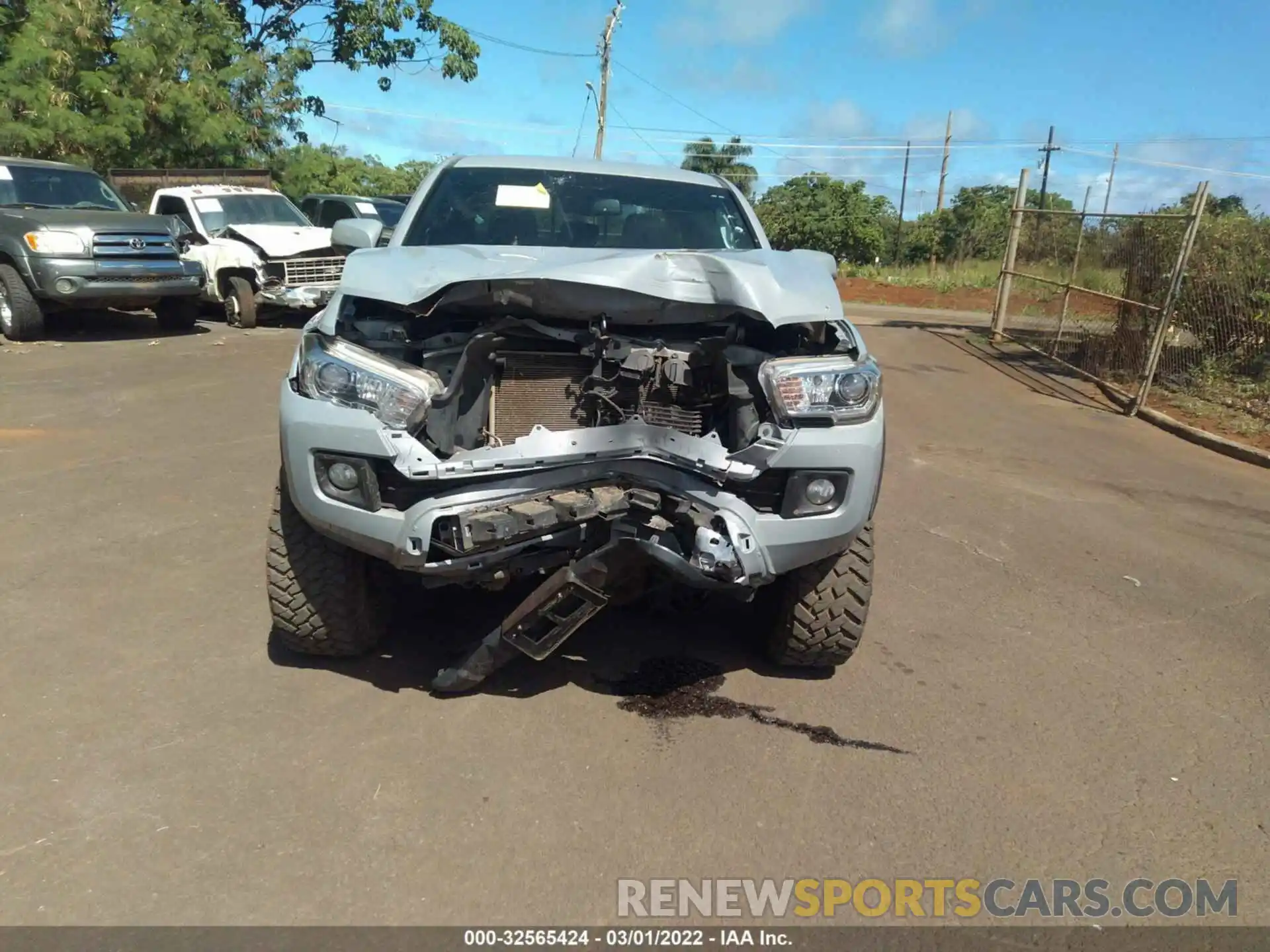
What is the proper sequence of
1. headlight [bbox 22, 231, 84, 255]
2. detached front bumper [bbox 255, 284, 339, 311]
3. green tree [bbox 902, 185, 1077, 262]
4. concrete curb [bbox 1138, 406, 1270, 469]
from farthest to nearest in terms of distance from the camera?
1. green tree [bbox 902, 185, 1077, 262]
2. detached front bumper [bbox 255, 284, 339, 311]
3. headlight [bbox 22, 231, 84, 255]
4. concrete curb [bbox 1138, 406, 1270, 469]

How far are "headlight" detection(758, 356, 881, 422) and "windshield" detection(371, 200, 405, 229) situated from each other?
47.2 feet

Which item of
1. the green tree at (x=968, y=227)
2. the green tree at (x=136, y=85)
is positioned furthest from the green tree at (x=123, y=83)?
the green tree at (x=968, y=227)

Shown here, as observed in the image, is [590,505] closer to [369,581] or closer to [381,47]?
[369,581]

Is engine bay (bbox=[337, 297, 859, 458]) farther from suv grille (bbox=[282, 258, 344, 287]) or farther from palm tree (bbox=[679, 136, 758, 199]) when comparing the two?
palm tree (bbox=[679, 136, 758, 199])

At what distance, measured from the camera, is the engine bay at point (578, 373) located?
11.1 feet

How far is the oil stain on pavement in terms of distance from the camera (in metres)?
3.41

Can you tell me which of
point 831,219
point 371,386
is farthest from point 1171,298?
point 831,219

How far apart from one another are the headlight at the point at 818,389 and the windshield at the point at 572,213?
1.63m

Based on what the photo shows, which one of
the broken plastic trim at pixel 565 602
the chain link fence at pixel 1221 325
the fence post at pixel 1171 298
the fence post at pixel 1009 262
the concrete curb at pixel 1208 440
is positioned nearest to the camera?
the broken plastic trim at pixel 565 602

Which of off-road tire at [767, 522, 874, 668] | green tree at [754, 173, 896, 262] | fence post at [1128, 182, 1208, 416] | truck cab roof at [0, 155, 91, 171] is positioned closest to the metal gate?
fence post at [1128, 182, 1208, 416]

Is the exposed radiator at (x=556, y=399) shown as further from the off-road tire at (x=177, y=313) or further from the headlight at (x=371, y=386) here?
the off-road tire at (x=177, y=313)

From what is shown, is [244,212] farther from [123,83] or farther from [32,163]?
[123,83]

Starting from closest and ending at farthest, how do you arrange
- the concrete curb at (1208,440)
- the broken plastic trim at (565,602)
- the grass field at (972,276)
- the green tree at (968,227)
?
the broken plastic trim at (565,602) → the concrete curb at (1208,440) → the grass field at (972,276) → the green tree at (968,227)

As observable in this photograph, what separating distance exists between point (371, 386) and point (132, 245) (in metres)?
10.2
